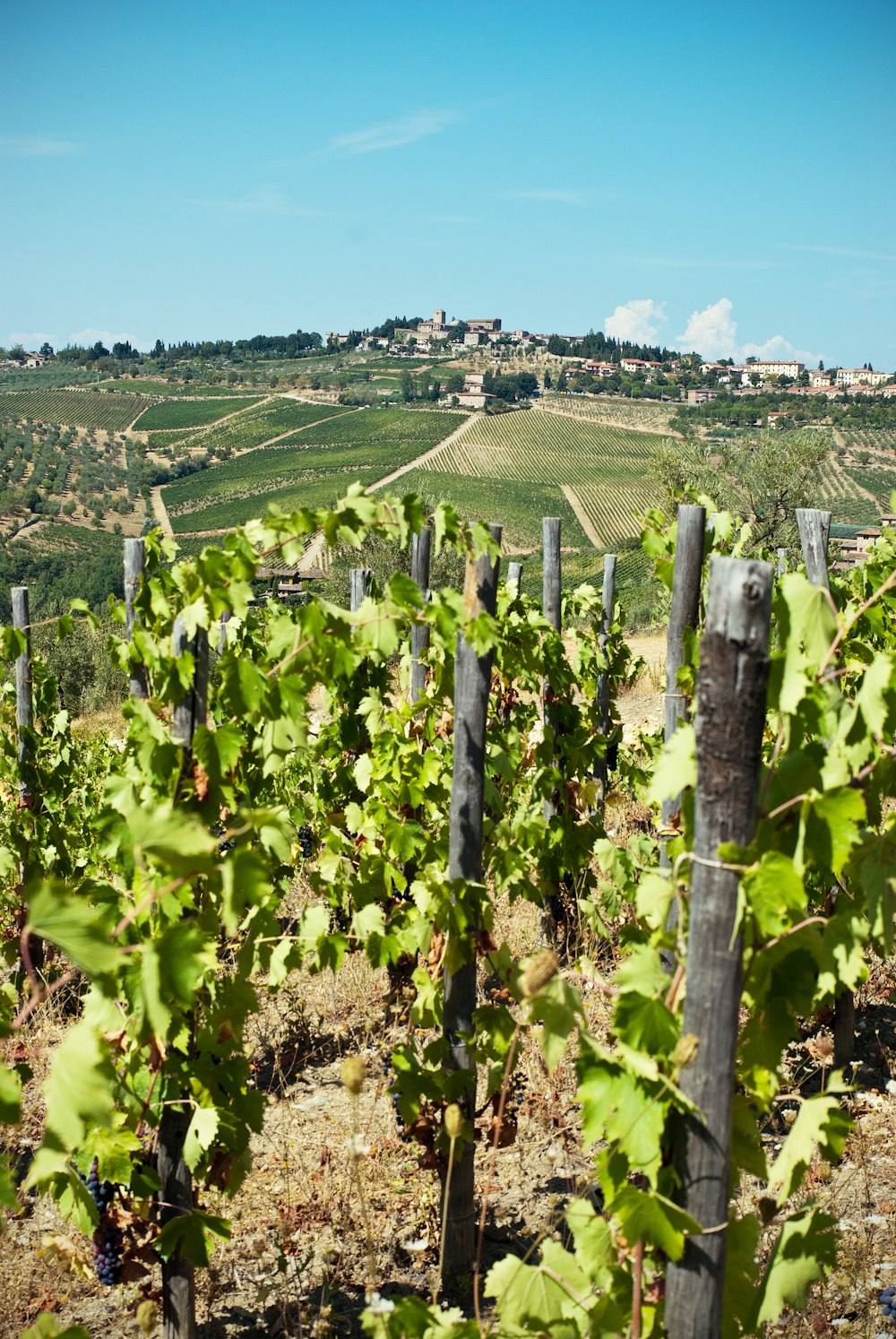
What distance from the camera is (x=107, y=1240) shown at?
2521mm

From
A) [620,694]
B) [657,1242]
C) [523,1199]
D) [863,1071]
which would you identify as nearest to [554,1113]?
[523,1199]

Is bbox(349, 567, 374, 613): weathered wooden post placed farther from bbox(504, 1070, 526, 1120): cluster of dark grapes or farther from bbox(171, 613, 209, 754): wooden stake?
bbox(171, 613, 209, 754): wooden stake

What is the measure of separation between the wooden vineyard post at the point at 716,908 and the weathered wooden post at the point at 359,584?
3.95 meters

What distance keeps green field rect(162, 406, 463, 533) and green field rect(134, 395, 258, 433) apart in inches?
559

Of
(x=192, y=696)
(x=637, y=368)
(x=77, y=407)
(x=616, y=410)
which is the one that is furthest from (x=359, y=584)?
→ (x=637, y=368)

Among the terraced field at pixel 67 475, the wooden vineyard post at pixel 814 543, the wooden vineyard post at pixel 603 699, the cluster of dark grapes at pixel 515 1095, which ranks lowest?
the cluster of dark grapes at pixel 515 1095

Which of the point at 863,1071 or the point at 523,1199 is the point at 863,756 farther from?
the point at 863,1071

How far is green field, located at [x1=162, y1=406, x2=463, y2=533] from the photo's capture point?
202ft

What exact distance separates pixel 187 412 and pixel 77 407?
11.8 meters

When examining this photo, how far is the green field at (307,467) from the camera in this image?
61531mm

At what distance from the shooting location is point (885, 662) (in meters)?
1.62

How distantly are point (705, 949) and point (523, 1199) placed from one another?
2256 millimetres

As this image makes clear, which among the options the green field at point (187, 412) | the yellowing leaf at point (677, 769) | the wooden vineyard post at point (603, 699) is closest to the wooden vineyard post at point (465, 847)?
the yellowing leaf at point (677, 769)

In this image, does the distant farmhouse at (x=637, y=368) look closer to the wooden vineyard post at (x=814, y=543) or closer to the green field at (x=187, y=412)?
the green field at (x=187, y=412)
